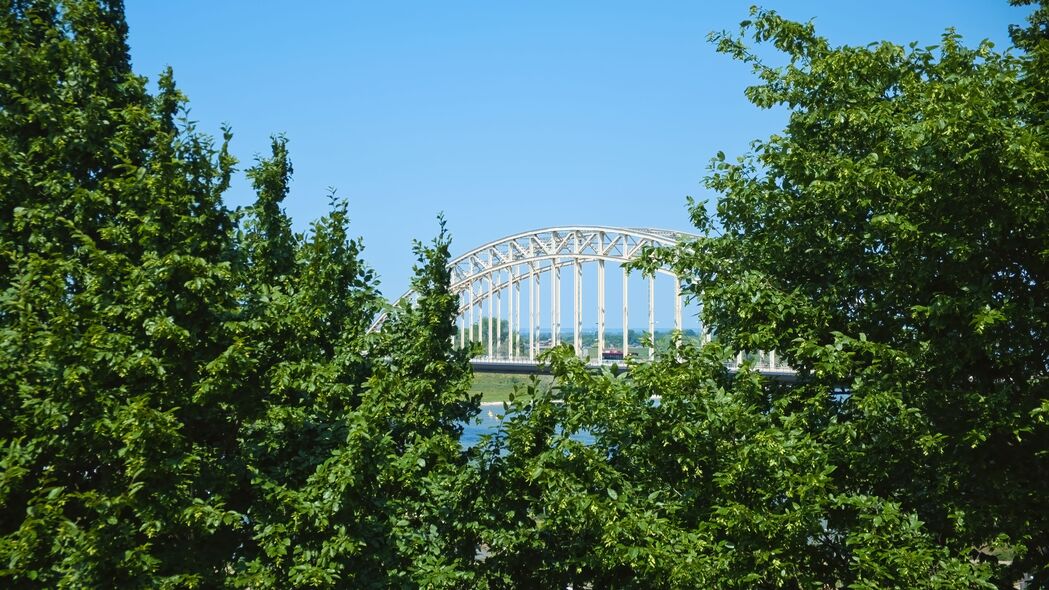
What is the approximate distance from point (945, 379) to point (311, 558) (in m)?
6.94

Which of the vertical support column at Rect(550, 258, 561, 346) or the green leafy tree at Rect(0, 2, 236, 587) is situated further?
the vertical support column at Rect(550, 258, 561, 346)

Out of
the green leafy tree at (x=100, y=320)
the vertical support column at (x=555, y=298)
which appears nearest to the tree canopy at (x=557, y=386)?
the green leafy tree at (x=100, y=320)

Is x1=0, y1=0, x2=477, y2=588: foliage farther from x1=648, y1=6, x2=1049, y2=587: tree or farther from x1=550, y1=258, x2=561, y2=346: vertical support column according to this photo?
x1=550, y1=258, x2=561, y2=346: vertical support column

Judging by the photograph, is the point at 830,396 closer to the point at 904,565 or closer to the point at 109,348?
the point at 904,565

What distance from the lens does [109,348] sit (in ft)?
31.7

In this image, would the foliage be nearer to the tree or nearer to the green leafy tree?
the green leafy tree

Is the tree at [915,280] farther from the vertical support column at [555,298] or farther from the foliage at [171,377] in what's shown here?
the vertical support column at [555,298]

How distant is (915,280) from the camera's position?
10094 mm

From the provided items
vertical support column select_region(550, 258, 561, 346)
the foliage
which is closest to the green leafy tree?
the foliage

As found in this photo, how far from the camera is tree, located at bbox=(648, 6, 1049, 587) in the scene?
9305 millimetres

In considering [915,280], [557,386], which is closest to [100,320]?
[557,386]

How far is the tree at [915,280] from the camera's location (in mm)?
9305

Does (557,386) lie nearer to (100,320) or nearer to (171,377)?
(171,377)

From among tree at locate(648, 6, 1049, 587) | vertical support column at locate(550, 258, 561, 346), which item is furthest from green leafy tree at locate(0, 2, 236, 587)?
vertical support column at locate(550, 258, 561, 346)
